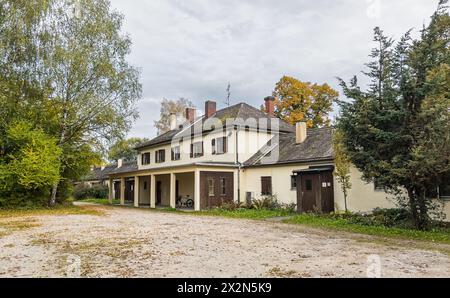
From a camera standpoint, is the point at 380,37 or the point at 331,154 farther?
the point at 331,154

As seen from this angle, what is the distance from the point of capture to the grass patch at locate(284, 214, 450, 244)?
10655 mm

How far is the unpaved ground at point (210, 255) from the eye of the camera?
20.8 ft

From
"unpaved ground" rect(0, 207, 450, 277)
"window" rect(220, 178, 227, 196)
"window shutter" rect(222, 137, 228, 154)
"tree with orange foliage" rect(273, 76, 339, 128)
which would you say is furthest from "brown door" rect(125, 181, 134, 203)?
"unpaved ground" rect(0, 207, 450, 277)

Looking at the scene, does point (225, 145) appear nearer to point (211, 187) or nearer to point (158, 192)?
point (211, 187)

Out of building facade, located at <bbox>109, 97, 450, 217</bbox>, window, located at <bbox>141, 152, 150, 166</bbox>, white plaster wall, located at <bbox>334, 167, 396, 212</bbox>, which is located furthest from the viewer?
window, located at <bbox>141, 152, 150, 166</bbox>

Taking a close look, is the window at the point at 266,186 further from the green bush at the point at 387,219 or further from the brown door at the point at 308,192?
the green bush at the point at 387,219

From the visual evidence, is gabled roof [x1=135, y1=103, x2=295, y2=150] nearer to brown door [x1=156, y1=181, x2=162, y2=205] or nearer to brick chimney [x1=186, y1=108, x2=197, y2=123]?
brick chimney [x1=186, y1=108, x2=197, y2=123]

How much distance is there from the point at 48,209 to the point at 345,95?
753 inches

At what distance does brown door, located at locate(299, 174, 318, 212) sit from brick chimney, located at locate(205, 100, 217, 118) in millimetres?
13300

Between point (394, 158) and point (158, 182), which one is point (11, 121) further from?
point (394, 158)

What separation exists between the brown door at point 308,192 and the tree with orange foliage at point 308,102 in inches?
739
